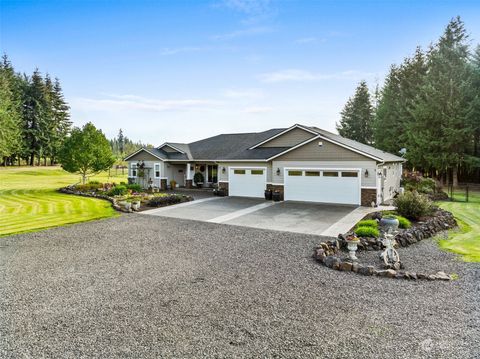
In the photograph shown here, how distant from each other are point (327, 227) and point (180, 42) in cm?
1260

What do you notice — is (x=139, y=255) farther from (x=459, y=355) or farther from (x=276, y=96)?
(x=276, y=96)

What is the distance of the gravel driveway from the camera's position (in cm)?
435

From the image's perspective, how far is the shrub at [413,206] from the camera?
1290 cm

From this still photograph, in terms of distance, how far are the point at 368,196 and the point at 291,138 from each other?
7.58m

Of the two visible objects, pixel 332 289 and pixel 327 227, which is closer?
pixel 332 289

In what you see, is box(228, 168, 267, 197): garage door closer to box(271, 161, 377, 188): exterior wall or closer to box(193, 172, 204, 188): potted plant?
box(271, 161, 377, 188): exterior wall

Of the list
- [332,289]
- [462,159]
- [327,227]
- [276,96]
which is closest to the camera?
[332,289]

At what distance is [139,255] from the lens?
8.69m

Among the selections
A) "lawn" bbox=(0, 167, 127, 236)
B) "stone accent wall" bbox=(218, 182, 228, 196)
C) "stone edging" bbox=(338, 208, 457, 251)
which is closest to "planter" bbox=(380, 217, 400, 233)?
"stone edging" bbox=(338, 208, 457, 251)

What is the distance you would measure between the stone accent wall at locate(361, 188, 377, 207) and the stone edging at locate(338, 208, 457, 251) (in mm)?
3584

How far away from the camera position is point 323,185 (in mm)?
18312

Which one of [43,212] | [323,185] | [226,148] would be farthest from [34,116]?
[323,185]

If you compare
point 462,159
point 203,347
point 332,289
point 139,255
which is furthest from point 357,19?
point 462,159

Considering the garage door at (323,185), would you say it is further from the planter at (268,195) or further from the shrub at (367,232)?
the shrub at (367,232)
